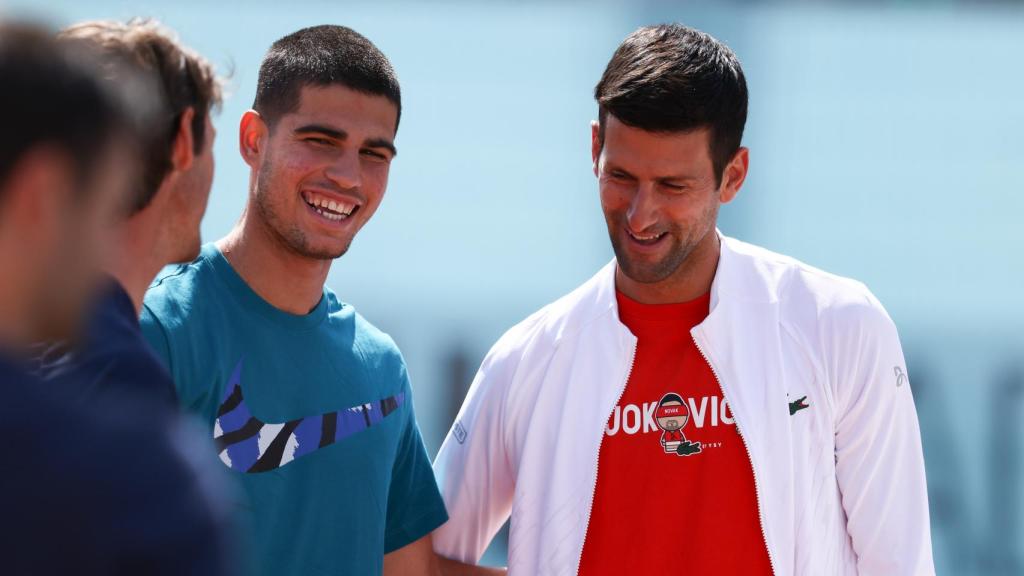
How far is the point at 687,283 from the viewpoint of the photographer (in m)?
2.79

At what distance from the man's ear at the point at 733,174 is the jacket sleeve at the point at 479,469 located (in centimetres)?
58

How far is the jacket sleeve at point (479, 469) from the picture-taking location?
2.84 meters

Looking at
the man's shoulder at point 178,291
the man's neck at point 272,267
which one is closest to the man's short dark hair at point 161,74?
the man's shoulder at point 178,291

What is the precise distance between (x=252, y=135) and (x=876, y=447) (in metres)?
1.48

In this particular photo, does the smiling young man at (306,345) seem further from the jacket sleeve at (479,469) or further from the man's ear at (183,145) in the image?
the man's ear at (183,145)

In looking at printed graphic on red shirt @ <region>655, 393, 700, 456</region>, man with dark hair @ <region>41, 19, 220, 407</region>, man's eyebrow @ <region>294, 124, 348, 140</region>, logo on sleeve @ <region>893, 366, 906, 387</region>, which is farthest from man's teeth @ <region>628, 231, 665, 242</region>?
man with dark hair @ <region>41, 19, 220, 407</region>

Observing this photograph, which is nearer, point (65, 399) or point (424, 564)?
point (65, 399)

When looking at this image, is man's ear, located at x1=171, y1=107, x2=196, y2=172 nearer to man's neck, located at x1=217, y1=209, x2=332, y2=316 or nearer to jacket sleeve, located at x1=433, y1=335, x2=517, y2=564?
man's neck, located at x1=217, y1=209, x2=332, y2=316

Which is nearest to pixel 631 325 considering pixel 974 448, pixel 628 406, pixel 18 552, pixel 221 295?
pixel 628 406

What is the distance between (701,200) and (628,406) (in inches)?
18.2

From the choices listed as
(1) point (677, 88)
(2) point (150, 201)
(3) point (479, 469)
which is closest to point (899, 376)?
(1) point (677, 88)

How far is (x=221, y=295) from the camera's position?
2.58 meters

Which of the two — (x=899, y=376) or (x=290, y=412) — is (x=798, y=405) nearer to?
(x=899, y=376)

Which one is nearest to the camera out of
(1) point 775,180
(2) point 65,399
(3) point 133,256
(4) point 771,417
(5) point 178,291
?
(2) point 65,399
